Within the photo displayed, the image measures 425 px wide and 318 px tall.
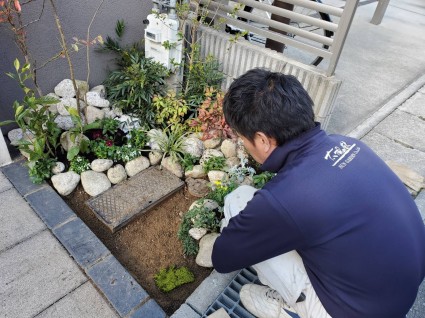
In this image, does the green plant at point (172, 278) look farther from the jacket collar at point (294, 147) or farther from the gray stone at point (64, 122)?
the gray stone at point (64, 122)

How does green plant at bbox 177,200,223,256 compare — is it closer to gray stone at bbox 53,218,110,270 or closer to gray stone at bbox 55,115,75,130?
gray stone at bbox 53,218,110,270

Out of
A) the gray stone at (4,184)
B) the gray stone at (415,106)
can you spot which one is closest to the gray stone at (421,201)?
the gray stone at (415,106)

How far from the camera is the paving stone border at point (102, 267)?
6.92 feet

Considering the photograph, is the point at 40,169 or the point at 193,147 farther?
the point at 193,147

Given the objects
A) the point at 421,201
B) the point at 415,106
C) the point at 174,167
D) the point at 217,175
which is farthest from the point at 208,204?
the point at 415,106

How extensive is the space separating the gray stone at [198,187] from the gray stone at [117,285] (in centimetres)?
93

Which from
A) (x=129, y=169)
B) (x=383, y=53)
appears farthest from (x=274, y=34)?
(x=383, y=53)

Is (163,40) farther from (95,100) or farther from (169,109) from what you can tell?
(95,100)

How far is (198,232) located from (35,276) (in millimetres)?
1163

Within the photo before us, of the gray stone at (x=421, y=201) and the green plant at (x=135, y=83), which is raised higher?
the green plant at (x=135, y=83)

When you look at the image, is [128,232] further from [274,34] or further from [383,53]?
[383,53]

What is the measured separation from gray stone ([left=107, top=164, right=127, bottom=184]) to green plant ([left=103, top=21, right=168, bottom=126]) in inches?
26.2

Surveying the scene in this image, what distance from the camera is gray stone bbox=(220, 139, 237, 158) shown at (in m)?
3.28

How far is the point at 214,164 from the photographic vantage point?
10.1 ft
